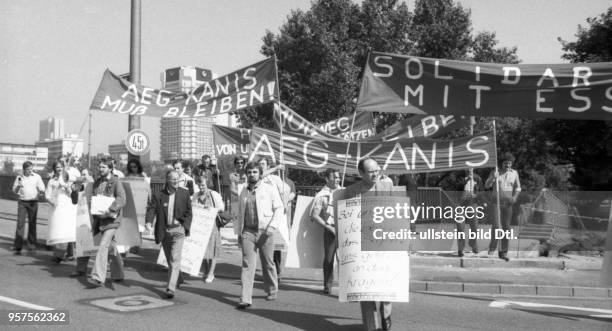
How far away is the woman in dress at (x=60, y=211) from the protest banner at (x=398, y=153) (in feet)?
11.4

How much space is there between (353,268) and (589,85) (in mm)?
4719

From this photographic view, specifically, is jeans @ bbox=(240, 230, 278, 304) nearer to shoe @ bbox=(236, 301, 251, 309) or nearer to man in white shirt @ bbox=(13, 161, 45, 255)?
shoe @ bbox=(236, 301, 251, 309)

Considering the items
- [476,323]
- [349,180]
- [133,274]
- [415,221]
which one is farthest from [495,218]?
[133,274]

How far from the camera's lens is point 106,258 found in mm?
8086

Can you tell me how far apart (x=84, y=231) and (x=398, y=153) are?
528 centimetres

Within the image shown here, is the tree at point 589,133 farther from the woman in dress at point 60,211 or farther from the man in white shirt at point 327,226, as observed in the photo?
the woman in dress at point 60,211

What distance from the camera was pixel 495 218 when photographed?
1120 cm

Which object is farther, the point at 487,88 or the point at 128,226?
the point at 128,226

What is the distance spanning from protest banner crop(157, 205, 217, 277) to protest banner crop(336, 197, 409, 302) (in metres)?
3.24

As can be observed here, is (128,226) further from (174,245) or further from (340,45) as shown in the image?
(340,45)

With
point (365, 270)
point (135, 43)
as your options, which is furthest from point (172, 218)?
point (135, 43)

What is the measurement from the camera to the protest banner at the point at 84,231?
8.61 meters

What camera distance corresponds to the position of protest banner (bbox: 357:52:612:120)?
318 inches

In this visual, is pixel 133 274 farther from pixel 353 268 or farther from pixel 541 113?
pixel 541 113
